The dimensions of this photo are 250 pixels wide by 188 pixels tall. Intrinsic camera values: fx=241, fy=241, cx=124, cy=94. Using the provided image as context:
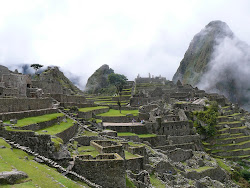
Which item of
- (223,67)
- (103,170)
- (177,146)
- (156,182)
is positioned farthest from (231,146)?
(223,67)

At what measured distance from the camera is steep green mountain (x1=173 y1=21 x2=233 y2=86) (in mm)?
137000

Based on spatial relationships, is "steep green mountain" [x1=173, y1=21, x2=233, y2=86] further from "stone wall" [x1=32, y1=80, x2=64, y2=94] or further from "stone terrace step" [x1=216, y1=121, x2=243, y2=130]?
"stone wall" [x1=32, y1=80, x2=64, y2=94]

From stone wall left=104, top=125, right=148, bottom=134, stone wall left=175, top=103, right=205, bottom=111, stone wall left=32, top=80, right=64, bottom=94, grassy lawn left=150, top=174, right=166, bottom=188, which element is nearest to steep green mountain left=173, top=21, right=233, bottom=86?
Result: stone wall left=175, top=103, right=205, bottom=111

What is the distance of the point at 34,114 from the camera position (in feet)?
71.1

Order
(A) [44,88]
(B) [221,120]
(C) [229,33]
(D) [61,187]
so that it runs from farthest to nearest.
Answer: (C) [229,33] → (B) [221,120] → (A) [44,88] → (D) [61,187]

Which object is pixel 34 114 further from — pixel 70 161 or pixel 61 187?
pixel 61 187

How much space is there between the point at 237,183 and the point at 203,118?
37.2ft

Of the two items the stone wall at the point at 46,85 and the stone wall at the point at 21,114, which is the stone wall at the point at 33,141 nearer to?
the stone wall at the point at 21,114

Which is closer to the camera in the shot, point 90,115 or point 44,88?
point 90,115

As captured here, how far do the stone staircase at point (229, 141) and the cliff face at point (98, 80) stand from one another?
45205mm

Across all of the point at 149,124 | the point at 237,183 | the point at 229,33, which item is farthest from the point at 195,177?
the point at 229,33

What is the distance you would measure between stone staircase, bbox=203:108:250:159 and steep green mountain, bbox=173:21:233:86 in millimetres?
90319

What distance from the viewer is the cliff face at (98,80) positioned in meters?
80.3

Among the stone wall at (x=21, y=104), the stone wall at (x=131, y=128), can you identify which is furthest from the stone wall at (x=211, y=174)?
the stone wall at (x=21, y=104)
